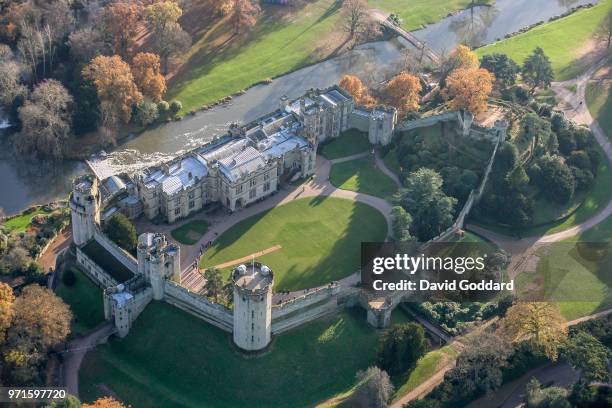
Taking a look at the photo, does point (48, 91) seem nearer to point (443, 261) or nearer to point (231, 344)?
point (231, 344)

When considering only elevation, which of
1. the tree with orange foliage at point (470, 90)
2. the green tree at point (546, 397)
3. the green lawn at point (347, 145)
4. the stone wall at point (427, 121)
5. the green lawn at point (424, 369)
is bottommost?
the green lawn at point (424, 369)

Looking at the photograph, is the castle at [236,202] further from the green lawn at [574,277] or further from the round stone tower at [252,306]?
the green lawn at [574,277]

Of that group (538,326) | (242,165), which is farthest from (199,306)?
(538,326)

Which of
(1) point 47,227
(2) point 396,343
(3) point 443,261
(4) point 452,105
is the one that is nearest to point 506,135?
(4) point 452,105

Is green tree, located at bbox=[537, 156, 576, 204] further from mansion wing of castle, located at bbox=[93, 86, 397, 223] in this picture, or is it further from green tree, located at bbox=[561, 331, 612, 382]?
green tree, located at bbox=[561, 331, 612, 382]

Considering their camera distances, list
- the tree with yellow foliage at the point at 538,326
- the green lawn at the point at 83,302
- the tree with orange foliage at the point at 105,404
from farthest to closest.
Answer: the green lawn at the point at 83,302, the tree with yellow foliage at the point at 538,326, the tree with orange foliage at the point at 105,404

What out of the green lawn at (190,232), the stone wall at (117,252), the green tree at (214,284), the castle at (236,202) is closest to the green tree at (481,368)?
the castle at (236,202)
